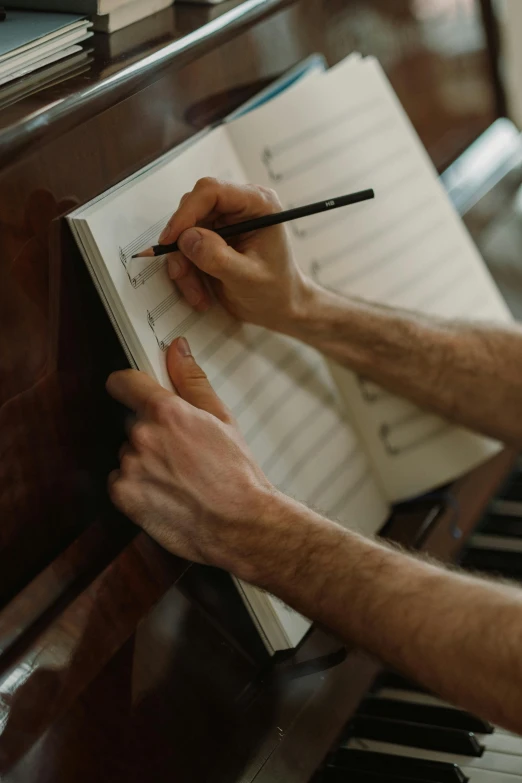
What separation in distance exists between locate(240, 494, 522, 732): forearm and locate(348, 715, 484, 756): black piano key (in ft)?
0.61

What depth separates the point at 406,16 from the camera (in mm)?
1406

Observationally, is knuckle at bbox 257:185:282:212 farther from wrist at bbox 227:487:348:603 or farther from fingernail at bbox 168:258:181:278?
wrist at bbox 227:487:348:603

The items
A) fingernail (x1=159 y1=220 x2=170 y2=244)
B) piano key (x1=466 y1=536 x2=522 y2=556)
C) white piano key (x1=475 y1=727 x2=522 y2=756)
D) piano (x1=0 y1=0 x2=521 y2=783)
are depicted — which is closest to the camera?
piano (x1=0 y1=0 x2=521 y2=783)

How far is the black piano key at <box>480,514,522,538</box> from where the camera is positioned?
4.04 feet

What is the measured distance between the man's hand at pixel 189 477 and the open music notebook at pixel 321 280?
3 cm

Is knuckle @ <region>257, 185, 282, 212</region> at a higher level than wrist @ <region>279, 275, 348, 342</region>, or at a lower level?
higher

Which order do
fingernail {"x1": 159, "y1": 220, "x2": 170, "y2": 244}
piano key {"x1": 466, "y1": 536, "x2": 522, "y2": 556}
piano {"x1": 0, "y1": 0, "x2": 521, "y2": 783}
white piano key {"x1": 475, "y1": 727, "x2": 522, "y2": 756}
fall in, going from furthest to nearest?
piano key {"x1": 466, "y1": 536, "x2": 522, "y2": 556} → white piano key {"x1": 475, "y1": 727, "x2": 522, "y2": 756} → fingernail {"x1": 159, "y1": 220, "x2": 170, "y2": 244} → piano {"x1": 0, "y1": 0, "x2": 521, "y2": 783}

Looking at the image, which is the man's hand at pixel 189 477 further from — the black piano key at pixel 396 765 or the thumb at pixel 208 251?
the black piano key at pixel 396 765

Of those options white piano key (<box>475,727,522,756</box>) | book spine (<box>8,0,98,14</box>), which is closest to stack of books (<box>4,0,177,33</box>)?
book spine (<box>8,0,98,14</box>)

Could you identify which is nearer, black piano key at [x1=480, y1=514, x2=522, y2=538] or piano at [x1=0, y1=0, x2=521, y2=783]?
piano at [x1=0, y1=0, x2=521, y2=783]

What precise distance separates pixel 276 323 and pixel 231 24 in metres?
0.35

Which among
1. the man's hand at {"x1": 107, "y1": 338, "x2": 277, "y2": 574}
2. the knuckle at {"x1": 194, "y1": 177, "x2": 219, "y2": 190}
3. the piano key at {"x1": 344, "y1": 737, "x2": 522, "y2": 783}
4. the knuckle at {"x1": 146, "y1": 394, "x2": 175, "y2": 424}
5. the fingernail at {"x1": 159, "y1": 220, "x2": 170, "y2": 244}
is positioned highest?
the knuckle at {"x1": 194, "y1": 177, "x2": 219, "y2": 190}

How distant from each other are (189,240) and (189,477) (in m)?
0.24

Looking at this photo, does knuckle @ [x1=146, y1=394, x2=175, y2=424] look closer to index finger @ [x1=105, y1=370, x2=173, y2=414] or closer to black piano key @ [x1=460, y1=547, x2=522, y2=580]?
index finger @ [x1=105, y1=370, x2=173, y2=414]
